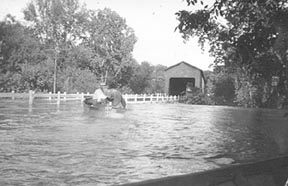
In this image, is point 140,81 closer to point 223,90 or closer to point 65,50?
point 65,50

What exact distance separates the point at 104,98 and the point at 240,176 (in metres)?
18.3

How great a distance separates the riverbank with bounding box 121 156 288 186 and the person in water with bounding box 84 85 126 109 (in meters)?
17.5

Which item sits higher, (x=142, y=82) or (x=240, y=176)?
(x=142, y=82)

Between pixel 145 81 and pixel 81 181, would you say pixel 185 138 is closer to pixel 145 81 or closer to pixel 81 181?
pixel 81 181

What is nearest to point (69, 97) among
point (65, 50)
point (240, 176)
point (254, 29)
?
point (254, 29)

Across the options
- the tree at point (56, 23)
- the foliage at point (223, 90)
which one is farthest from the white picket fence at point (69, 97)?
the tree at point (56, 23)

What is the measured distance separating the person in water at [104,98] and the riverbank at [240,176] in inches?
687

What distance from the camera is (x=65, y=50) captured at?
57812mm

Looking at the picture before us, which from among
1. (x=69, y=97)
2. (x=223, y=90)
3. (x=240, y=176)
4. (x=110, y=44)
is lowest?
(x=240, y=176)

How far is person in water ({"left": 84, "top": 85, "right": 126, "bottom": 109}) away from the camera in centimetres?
2186

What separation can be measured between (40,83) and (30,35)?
888cm

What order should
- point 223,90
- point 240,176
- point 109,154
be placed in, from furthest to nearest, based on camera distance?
point 223,90, point 109,154, point 240,176

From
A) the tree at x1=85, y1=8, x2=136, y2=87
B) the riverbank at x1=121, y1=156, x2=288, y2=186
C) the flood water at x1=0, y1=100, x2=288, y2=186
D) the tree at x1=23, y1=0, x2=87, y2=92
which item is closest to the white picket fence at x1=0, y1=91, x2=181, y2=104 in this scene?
the tree at x1=85, y1=8, x2=136, y2=87

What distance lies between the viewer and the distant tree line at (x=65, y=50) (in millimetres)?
48456
